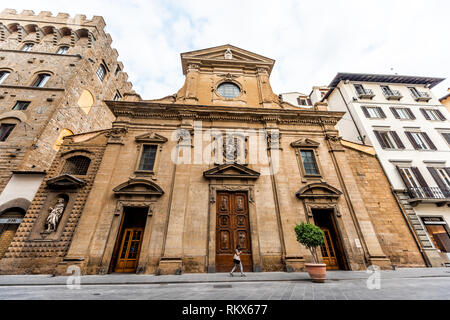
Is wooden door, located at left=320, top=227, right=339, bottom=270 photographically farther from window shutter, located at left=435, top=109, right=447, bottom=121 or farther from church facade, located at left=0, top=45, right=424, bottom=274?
window shutter, located at left=435, top=109, right=447, bottom=121

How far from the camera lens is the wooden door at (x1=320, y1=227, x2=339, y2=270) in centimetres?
1069

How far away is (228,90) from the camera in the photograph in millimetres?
16359

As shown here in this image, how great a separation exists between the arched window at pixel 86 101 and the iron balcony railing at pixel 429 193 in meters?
28.4

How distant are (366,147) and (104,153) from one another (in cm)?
1983

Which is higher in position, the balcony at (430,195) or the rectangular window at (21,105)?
the rectangular window at (21,105)

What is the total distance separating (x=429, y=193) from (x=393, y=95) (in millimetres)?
10732

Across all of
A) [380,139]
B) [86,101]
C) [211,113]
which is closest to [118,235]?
[211,113]

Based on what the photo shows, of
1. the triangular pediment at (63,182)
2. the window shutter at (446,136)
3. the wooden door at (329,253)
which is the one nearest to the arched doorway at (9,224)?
the triangular pediment at (63,182)

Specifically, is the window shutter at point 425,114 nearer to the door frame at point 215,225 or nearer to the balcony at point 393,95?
the balcony at point 393,95

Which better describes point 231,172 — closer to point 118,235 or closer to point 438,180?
point 118,235

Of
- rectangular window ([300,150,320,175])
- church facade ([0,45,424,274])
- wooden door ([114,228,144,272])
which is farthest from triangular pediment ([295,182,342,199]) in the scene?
wooden door ([114,228,144,272])

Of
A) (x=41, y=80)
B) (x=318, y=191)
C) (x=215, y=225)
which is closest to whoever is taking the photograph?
(x=215, y=225)

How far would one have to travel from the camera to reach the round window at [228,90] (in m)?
16.1

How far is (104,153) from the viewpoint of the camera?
11930 millimetres
